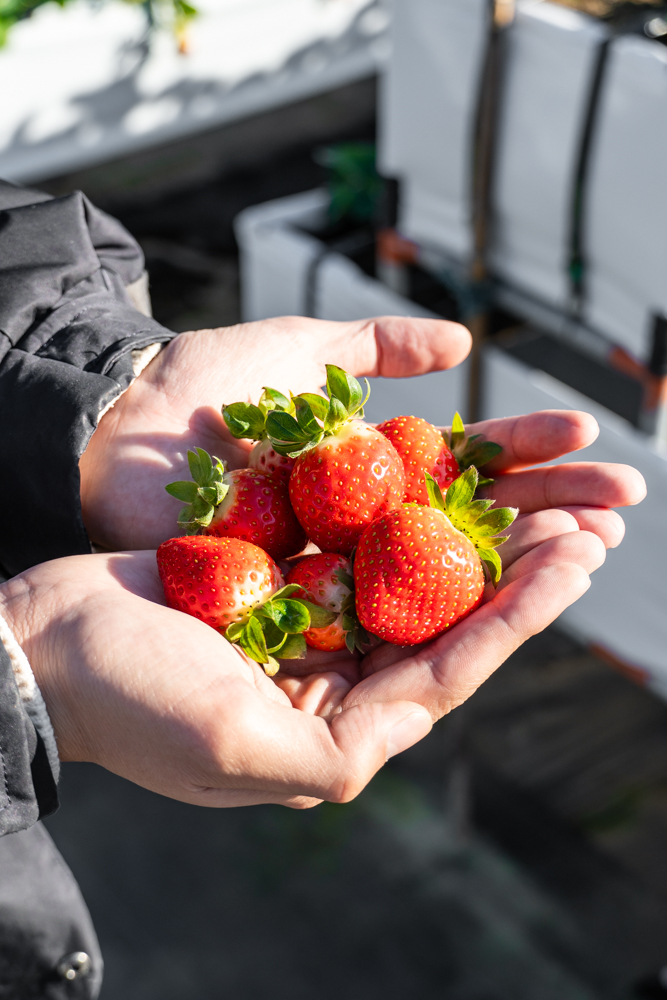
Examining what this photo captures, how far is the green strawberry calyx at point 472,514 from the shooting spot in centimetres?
131

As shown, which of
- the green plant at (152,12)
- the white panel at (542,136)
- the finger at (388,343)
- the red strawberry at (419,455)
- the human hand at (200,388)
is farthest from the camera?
the green plant at (152,12)

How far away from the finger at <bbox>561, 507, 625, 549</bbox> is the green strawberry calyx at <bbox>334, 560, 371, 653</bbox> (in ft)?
1.25

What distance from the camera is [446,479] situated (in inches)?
57.6

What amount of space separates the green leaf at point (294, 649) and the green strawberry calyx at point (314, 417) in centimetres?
27

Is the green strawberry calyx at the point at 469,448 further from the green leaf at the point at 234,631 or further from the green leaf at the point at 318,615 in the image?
the green leaf at the point at 234,631

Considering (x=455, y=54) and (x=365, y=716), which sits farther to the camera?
(x=455, y=54)

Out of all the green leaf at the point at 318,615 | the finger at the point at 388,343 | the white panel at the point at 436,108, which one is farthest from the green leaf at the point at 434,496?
the white panel at the point at 436,108

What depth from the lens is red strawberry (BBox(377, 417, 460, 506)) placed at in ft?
4.68

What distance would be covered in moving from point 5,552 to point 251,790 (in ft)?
2.11

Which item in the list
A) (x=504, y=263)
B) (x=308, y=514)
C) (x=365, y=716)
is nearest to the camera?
(x=365, y=716)

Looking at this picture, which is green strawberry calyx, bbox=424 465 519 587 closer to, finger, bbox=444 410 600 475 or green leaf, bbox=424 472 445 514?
green leaf, bbox=424 472 445 514

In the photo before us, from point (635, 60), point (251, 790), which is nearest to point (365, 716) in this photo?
point (251, 790)

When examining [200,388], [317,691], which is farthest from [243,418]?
[317,691]

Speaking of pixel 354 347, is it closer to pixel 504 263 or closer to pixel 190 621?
pixel 190 621
